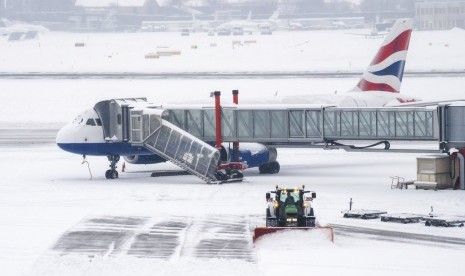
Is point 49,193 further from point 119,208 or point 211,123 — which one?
point 211,123

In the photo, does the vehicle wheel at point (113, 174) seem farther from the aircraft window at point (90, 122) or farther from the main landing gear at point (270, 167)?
the main landing gear at point (270, 167)

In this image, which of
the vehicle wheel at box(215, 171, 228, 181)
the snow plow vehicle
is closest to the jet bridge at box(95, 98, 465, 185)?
the vehicle wheel at box(215, 171, 228, 181)

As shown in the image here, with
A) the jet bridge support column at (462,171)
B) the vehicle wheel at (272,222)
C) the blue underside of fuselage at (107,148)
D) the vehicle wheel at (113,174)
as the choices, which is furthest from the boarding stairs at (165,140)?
the vehicle wheel at (272,222)

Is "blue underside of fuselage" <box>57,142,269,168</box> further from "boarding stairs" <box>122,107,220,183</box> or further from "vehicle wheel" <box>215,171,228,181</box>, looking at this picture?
"vehicle wheel" <box>215,171,228,181</box>

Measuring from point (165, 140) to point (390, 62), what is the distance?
2427 centimetres

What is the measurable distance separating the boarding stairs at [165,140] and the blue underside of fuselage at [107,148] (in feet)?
3.73

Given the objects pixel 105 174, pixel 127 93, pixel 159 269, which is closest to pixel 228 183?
pixel 105 174

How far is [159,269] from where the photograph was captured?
4012cm

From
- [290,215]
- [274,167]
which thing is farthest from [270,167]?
[290,215]

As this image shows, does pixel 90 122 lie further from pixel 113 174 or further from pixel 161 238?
pixel 161 238

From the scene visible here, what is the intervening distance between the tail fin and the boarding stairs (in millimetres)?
22819

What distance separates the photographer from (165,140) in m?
69.4

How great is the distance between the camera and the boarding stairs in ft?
223

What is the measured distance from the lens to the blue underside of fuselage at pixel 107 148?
71500 mm
